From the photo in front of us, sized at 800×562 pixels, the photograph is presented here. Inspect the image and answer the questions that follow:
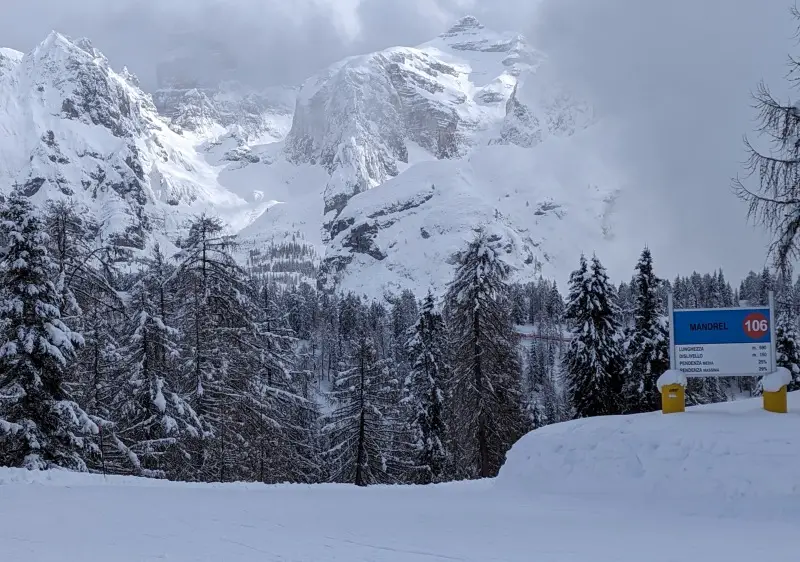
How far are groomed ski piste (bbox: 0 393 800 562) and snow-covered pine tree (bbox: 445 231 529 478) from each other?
41.6 feet

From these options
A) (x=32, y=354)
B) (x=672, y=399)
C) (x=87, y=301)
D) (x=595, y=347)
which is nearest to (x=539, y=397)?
(x=595, y=347)

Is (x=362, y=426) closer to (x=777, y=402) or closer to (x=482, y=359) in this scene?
(x=482, y=359)

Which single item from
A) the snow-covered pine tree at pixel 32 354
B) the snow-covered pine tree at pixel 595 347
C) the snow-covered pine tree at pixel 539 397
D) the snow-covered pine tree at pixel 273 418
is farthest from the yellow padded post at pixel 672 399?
the snow-covered pine tree at pixel 539 397

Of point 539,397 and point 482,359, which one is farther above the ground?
point 482,359

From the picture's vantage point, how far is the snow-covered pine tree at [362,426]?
92.3ft

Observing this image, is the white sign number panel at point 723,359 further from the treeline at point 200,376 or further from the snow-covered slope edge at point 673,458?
the treeline at point 200,376

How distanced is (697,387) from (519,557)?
28341 mm

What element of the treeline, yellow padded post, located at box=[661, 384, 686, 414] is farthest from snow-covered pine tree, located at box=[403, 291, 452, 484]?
yellow padded post, located at box=[661, 384, 686, 414]

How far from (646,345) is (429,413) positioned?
11.0 m

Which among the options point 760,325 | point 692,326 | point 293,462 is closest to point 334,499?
point 692,326

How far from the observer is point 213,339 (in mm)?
22484

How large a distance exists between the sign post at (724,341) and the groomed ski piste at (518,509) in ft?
2.72

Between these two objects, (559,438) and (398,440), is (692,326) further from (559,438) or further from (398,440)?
(398,440)

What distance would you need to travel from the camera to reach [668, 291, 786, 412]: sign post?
1173cm
